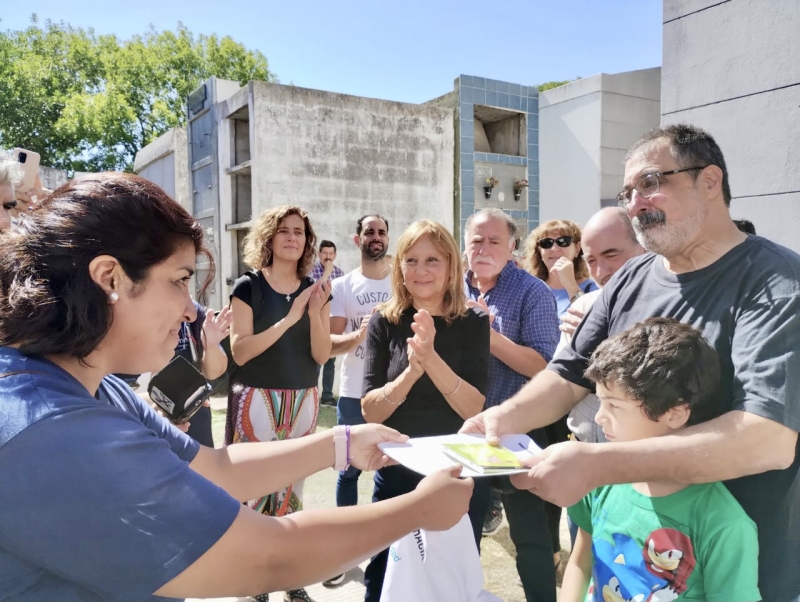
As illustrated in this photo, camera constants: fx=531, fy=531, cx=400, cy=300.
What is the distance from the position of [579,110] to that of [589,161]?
1.37m

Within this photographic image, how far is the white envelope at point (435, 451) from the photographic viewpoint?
1546 mm

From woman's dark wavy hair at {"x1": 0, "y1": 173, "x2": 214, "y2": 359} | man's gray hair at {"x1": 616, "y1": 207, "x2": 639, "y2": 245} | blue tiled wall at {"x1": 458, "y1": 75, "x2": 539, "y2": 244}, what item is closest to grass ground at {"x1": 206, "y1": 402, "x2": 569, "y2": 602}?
man's gray hair at {"x1": 616, "y1": 207, "x2": 639, "y2": 245}

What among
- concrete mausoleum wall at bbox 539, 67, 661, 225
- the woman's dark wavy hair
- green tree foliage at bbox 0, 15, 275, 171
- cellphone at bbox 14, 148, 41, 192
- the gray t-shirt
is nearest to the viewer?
the woman's dark wavy hair

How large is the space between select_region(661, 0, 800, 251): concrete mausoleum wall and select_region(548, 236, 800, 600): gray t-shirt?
2.45 m

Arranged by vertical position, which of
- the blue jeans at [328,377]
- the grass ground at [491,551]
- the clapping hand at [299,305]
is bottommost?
the grass ground at [491,551]

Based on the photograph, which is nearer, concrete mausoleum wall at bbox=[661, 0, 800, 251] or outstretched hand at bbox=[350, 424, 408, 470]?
outstretched hand at bbox=[350, 424, 408, 470]

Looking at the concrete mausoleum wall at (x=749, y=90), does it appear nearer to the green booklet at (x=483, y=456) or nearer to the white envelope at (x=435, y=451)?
the white envelope at (x=435, y=451)

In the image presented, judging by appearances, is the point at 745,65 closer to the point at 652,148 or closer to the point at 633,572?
the point at 652,148

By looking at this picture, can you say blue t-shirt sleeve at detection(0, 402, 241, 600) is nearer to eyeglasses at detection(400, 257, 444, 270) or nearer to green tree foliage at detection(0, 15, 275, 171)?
eyeglasses at detection(400, 257, 444, 270)

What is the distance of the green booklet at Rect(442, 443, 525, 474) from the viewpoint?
1.51 m

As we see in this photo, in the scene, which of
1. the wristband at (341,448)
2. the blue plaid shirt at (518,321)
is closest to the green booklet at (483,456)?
the wristband at (341,448)

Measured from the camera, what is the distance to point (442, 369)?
235cm

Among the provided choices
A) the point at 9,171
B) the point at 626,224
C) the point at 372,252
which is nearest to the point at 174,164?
the point at 372,252

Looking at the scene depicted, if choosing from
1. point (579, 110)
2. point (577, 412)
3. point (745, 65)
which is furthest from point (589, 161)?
point (577, 412)
